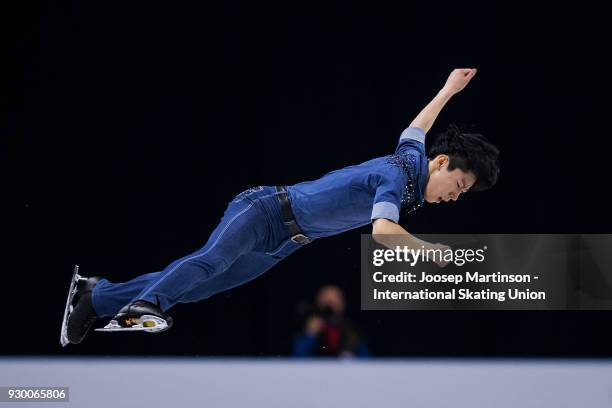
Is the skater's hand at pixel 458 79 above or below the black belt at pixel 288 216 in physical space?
above

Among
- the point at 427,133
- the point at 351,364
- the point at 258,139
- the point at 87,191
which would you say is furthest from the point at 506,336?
the point at 87,191

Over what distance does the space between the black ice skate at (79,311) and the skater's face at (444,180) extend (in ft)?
5.28

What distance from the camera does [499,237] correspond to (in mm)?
4652

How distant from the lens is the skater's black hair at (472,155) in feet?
13.0

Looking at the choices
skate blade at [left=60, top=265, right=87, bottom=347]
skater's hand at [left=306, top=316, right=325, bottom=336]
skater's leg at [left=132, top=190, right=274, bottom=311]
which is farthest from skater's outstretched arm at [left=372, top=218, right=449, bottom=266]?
skate blade at [left=60, top=265, right=87, bottom=347]

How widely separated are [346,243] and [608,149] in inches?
61.1

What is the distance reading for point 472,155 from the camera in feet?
13.0

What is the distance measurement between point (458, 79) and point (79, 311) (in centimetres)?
214

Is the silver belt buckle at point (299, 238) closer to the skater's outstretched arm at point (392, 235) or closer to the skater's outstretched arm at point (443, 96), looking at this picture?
the skater's outstretched arm at point (392, 235)

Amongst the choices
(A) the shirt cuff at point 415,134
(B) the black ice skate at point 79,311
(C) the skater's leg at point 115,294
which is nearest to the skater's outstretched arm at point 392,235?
(A) the shirt cuff at point 415,134

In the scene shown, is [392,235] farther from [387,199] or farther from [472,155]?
[472,155]

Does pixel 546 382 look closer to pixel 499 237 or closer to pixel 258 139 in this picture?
pixel 499 237

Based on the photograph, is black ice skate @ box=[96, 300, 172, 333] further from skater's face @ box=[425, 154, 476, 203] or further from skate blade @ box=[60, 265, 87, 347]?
skater's face @ box=[425, 154, 476, 203]

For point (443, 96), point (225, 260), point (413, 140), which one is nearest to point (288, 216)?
point (225, 260)
